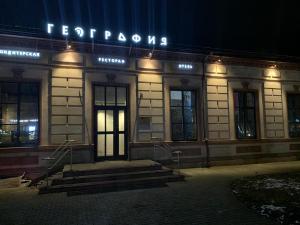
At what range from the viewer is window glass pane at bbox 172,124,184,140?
12.6 meters

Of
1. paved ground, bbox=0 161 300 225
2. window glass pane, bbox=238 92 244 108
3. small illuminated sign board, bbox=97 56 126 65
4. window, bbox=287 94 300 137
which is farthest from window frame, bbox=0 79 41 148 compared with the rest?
window, bbox=287 94 300 137

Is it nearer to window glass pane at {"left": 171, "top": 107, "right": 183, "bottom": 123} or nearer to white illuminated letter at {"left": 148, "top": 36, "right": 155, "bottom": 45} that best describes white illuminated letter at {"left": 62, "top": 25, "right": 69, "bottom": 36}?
white illuminated letter at {"left": 148, "top": 36, "right": 155, "bottom": 45}

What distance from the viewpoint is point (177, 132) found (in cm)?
1271

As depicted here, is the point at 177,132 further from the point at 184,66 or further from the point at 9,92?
the point at 9,92

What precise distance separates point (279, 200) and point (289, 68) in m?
10.7

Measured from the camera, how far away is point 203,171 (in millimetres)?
11664

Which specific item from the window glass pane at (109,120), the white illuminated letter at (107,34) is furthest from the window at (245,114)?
the white illuminated letter at (107,34)

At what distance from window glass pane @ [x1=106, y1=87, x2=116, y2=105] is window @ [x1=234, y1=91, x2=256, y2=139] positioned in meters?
6.25

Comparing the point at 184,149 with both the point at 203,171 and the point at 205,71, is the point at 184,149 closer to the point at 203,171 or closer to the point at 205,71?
the point at 203,171

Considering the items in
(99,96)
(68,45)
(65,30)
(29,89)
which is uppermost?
(65,30)

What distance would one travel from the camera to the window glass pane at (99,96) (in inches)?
455

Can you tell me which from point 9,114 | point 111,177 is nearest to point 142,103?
point 111,177

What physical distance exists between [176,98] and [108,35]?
418 centimetres

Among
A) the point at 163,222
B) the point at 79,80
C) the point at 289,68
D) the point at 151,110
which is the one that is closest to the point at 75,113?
the point at 79,80
